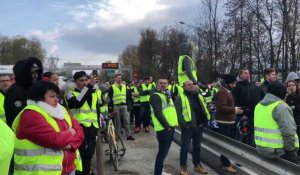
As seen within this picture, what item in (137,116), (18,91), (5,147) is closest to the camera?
(5,147)

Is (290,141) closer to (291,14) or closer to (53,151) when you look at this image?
(53,151)

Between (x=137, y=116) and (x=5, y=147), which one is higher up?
(x=5, y=147)

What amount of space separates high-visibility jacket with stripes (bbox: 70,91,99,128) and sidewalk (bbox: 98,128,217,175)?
167cm

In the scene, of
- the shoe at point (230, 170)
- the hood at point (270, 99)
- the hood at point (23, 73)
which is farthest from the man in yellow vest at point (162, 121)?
the hood at point (23, 73)

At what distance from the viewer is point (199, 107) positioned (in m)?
8.37

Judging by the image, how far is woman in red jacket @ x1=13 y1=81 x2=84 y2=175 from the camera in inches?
156

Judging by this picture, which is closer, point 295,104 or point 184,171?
point 184,171

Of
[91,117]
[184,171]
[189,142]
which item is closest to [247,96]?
[189,142]

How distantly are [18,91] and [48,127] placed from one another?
132cm

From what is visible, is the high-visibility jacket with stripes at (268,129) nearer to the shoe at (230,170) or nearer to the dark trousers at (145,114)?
the shoe at (230,170)

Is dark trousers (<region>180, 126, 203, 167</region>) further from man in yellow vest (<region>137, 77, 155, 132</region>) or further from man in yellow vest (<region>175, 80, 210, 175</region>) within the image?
man in yellow vest (<region>137, 77, 155, 132</region>)

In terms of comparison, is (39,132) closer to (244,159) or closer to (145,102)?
(244,159)

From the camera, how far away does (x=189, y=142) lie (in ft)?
27.1

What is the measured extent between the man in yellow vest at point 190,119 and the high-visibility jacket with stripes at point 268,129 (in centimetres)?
203
